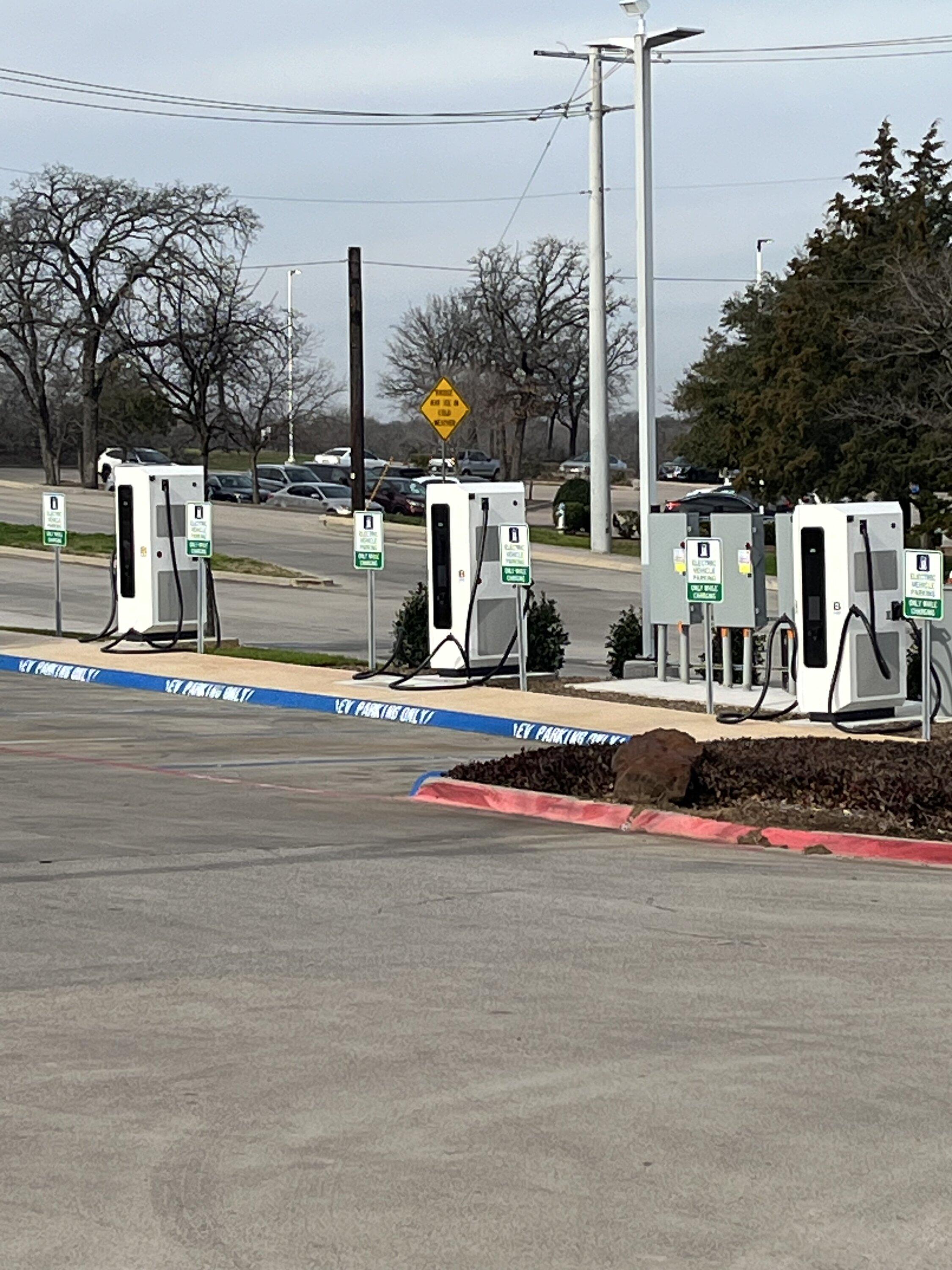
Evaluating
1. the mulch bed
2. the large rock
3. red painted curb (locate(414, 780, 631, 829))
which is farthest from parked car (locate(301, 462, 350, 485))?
the large rock

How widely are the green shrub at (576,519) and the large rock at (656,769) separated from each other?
42.9m

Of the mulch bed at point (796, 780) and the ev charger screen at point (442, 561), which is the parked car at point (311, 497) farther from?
the mulch bed at point (796, 780)

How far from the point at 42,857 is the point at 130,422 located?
229 feet

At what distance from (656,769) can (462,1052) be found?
581cm

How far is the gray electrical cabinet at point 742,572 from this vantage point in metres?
19.5

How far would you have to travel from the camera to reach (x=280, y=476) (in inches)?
2687

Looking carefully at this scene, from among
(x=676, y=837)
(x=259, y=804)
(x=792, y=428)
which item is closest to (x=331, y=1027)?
(x=676, y=837)

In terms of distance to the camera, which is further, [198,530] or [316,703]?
[198,530]

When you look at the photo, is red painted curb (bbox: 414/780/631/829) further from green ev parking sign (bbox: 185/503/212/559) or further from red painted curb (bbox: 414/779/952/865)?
green ev parking sign (bbox: 185/503/212/559)

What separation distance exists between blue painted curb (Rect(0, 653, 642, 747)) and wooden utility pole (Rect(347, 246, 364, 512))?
2276 centimetres

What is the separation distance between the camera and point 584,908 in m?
9.26

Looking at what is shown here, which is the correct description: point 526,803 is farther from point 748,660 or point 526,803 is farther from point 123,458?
point 123,458

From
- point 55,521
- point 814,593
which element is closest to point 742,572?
point 814,593

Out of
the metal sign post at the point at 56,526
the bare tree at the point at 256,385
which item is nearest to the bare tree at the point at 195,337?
the bare tree at the point at 256,385
